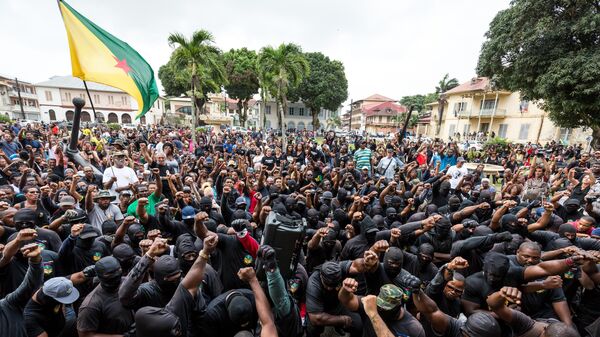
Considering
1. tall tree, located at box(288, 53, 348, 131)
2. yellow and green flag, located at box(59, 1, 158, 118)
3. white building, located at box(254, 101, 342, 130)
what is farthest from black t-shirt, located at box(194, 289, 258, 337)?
white building, located at box(254, 101, 342, 130)

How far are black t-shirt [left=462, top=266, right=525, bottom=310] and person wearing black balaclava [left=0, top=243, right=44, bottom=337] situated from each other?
3.87 meters

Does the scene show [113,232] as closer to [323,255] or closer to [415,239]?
[323,255]

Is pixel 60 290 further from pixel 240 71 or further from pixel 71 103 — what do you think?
pixel 71 103

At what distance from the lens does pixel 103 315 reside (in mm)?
2225

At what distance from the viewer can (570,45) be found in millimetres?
12641

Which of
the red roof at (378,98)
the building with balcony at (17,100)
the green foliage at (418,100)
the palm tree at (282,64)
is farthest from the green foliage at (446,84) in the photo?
the building with balcony at (17,100)

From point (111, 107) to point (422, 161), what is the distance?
54245mm

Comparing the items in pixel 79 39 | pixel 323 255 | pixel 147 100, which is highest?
pixel 79 39

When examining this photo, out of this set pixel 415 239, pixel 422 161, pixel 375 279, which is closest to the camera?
pixel 375 279

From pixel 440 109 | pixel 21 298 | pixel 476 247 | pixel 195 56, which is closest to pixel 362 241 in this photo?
pixel 476 247

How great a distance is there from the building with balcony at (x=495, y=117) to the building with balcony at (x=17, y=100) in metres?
64.3

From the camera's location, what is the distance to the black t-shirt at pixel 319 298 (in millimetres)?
2818

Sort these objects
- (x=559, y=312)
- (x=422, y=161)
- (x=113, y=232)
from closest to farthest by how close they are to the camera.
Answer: (x=559, y=312) < (x=113, y=232) < (x=422, y=161)

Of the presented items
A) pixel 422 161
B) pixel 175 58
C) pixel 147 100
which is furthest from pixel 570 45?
pixel 175 58
